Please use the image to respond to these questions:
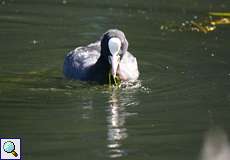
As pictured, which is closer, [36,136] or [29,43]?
[36,136]

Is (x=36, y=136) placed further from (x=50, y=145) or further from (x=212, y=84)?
(x=212, y=84)

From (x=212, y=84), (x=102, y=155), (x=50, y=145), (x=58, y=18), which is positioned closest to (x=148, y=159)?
(x=102, y=155)

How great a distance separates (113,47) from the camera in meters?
11.6

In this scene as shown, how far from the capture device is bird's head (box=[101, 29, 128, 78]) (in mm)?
11625

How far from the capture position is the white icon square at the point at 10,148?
8109 millimetres

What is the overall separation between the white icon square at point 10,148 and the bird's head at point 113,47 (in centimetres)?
333

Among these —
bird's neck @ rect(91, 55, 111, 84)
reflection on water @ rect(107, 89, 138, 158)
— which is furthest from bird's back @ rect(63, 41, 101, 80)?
reflection on water @ rect(107, 89, 138, 158)

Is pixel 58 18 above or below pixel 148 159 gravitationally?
above

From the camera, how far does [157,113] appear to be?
32.7ft

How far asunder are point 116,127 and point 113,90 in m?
1.97

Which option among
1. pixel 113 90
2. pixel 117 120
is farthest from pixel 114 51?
pixel 117 120

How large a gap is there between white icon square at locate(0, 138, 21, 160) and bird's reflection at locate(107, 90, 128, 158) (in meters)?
0.94

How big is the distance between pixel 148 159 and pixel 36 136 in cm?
136

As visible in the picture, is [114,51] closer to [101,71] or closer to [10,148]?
[101,71]
